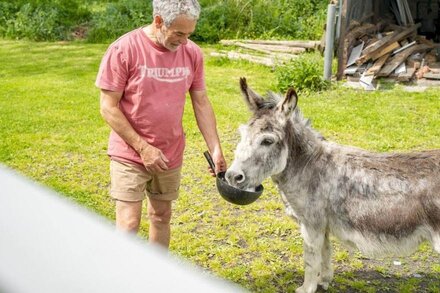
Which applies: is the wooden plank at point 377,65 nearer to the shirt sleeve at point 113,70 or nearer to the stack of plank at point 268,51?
the stack of plank at point 268,51

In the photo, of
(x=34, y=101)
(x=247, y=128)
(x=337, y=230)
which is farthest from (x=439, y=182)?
(x=34, y=101)

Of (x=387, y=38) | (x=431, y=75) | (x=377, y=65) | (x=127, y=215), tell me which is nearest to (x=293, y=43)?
(x=387, y=38)

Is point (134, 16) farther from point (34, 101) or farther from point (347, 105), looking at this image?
point (347, 105)

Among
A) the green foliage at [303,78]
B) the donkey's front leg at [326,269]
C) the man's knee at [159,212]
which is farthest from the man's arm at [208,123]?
the green foliage at [303,78]

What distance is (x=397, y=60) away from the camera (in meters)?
12.2

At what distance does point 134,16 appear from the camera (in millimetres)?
18125

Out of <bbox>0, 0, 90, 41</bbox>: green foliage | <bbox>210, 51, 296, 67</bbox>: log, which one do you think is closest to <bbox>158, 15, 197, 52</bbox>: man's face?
<bbox>210, 51, 296, 67</bbox>: log

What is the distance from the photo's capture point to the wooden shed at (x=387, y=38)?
1198 cm

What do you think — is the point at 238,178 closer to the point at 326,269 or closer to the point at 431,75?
the point at 326,269

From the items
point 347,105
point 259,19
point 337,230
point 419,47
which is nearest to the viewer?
point 337,230

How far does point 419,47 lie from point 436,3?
138 inches

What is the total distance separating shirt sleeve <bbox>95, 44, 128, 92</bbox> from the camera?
141 inches

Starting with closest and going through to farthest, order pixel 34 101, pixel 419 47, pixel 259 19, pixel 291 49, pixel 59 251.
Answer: pixel 59 251 < pixel 34 101 < pixel 419 47 < pixel 291 49 < pixel 259 19

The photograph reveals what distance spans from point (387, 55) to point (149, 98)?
32.6 ft
